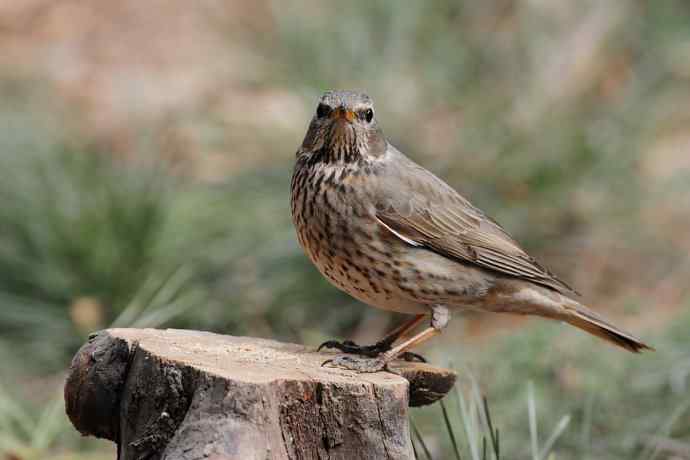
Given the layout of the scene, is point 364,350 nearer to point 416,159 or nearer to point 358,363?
point 358,363

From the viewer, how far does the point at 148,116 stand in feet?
33.6

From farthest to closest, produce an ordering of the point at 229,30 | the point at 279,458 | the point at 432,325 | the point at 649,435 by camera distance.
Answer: the point at 229,30
the point at 649,435
the point at 432,325
the point at 279,458

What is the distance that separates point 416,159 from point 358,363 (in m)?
4.31

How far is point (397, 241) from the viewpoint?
4539mm

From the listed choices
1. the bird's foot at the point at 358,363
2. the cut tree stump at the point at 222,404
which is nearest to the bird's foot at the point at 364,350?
the bird's foot at the point at 358,363

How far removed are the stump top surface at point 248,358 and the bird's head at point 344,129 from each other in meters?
0.94

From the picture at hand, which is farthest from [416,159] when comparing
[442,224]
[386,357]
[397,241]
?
[386,357]

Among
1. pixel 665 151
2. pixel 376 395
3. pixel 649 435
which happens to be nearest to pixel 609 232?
pixel 665 151

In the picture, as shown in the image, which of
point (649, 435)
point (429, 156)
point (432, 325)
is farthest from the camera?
point (429, 156)

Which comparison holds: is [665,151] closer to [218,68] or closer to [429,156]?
[429,156]

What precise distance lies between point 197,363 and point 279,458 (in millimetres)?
369

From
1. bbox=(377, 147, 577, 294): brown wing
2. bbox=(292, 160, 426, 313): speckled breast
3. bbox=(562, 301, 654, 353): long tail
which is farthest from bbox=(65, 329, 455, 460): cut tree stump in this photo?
bbox=(562, 301, 654, 353): long tail

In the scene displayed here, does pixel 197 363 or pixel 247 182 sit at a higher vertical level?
pixel 247 182

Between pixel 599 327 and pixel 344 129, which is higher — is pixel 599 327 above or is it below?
below
